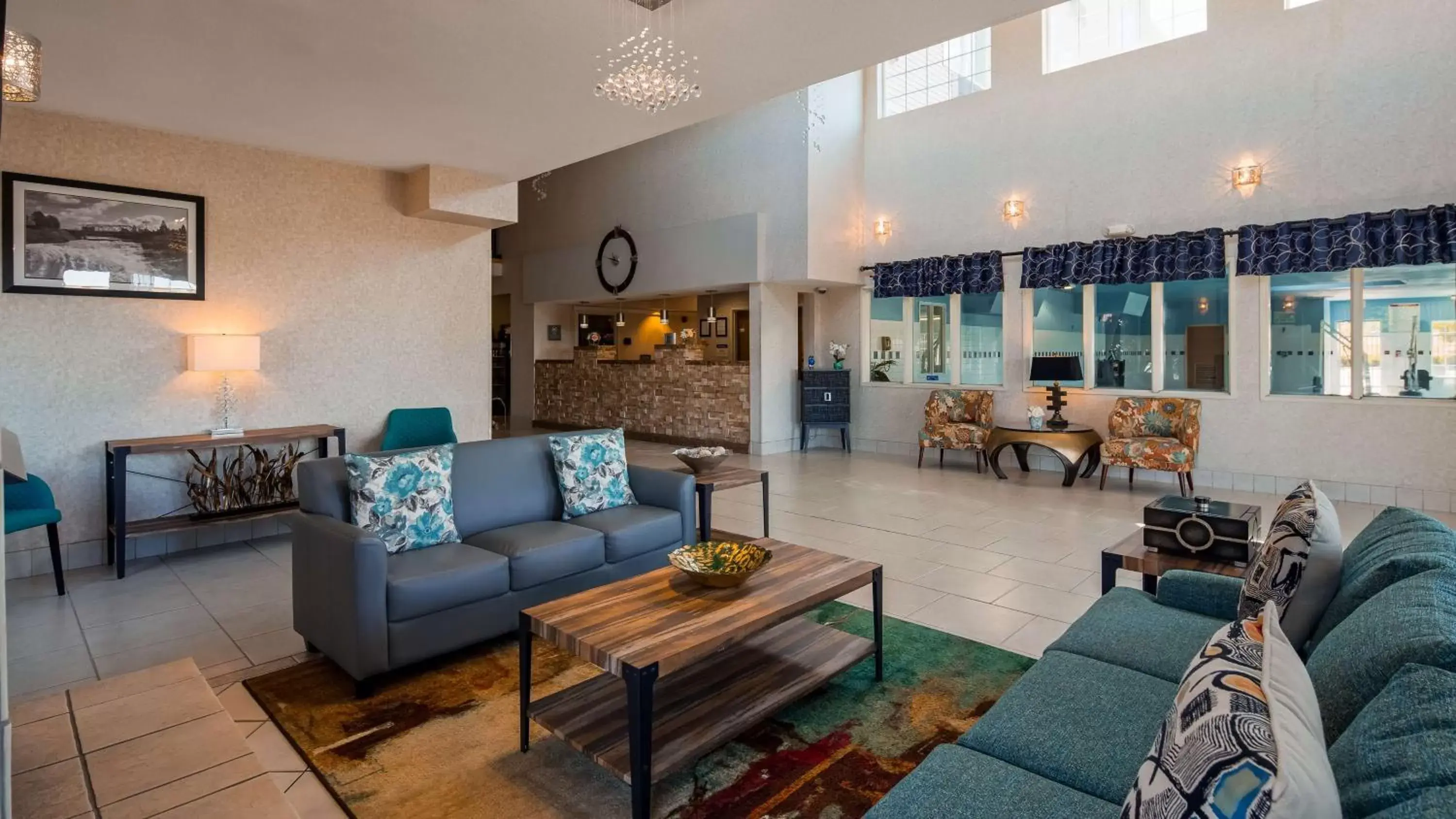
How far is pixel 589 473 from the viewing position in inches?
152

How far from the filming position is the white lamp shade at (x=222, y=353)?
4.66 meters

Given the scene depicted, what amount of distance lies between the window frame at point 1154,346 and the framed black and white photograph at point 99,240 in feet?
24.3

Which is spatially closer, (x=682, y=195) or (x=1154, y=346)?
(x=1154, y=346)

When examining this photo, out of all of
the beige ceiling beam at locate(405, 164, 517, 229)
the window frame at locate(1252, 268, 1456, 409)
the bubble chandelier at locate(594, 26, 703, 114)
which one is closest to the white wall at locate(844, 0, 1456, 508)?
the window frame at locate(1252, 268, 1456, 409)

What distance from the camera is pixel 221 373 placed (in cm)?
508

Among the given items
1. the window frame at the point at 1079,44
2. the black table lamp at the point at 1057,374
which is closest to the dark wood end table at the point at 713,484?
the black table lamp at the point at 1057,374

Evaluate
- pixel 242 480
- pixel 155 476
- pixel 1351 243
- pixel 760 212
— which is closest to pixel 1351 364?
pixel 1351 243

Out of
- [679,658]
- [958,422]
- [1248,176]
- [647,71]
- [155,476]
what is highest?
[1248,176]

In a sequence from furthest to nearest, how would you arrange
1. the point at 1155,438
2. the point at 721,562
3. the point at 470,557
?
the point at 1155,438 → the point at 470,557 → the point at 721,562

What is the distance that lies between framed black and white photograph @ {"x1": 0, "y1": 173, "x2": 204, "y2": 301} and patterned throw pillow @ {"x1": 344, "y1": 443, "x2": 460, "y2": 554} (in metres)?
2.85

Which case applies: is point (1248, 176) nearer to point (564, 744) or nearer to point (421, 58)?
point (421, 58)

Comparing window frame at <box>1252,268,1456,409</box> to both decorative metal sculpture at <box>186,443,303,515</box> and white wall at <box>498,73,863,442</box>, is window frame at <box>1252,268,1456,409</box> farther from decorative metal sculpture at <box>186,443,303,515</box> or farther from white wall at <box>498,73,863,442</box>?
decorative metal sculpture at <box>186,443,303,515</box>

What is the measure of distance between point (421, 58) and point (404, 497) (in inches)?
86.5

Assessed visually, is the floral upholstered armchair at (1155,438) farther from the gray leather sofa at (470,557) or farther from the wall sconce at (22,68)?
the wall sconce at (22,68)
